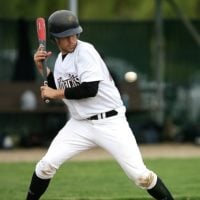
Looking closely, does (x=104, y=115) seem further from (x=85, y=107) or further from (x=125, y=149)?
(x=125, y=149)

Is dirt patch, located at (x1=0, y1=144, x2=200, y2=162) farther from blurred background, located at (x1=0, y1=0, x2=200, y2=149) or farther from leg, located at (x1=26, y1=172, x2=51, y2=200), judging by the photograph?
leg, located at (x1=26, y1=172, x2=51, y2=200)

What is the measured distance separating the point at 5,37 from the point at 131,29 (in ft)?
7.72

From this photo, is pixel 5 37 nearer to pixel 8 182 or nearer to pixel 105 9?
pixel 105 9

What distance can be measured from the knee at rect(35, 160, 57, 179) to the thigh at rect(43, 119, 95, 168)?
0.04m

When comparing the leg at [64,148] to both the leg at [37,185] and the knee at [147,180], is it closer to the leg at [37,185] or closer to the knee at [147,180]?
the leg at [37,185]

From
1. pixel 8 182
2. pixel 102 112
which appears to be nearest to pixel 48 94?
pixel 102 112

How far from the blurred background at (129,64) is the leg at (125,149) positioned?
7.11 meters

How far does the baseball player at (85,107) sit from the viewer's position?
688 centimetres

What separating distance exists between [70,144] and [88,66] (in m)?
0.75

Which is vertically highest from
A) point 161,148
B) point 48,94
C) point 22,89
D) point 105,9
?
point 48,94

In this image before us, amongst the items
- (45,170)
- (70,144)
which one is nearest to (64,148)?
(70,144)

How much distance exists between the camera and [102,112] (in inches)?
277

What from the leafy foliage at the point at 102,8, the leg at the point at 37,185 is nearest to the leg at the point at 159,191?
the leg at the point at 37,185

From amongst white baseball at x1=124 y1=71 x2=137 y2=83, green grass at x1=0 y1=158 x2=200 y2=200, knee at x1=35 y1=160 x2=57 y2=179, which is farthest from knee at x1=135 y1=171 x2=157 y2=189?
white baseball at x1=124 y1=71 x2=137 y2=83
